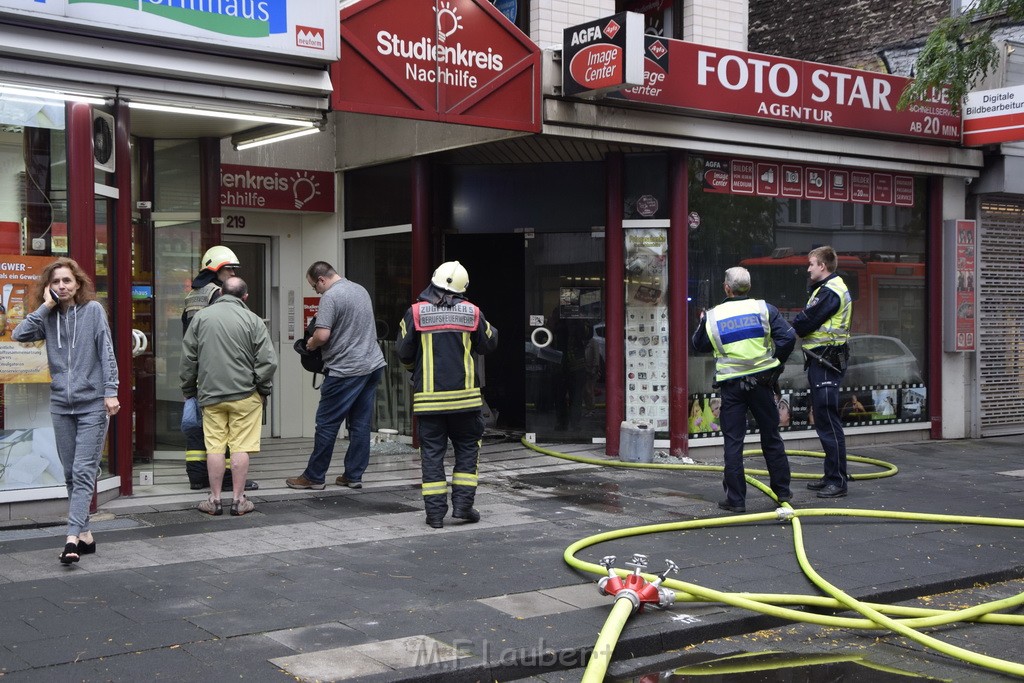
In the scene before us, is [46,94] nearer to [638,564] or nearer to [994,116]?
[638,564]

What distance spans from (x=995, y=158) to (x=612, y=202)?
531cm

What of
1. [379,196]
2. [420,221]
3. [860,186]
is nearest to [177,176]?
[379,196]

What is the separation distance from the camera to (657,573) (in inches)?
251

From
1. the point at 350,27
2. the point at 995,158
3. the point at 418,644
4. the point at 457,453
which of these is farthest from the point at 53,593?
the point at 995,158

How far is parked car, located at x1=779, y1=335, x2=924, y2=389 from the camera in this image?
1289 centimetres

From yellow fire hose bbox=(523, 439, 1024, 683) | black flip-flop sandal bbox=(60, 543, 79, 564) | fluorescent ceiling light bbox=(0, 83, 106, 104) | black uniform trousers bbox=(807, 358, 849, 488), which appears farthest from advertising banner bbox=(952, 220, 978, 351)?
black flip-flop sandal bbox=(60, 543, 79, 564)

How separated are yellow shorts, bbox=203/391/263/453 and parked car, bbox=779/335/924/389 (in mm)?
7463

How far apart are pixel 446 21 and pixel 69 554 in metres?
5.50

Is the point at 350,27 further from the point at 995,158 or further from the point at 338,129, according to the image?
the point at 995,158

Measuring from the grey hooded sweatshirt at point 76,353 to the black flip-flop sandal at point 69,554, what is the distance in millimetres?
781

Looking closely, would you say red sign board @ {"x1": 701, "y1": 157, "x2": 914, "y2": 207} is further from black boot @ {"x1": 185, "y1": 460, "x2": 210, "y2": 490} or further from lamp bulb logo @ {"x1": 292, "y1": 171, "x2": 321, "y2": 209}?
black boot @ {"x1": 185, "y1": 460, "x2": 210, "y2": 490}

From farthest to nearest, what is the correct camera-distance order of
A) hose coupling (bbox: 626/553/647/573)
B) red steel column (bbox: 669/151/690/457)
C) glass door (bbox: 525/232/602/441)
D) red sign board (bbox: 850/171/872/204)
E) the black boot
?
red sign board (bbox: 850/171/872/204) → glass door (bbox: 525/232/602/441) → red steel column (bbox: 669/151/690/457) → the black boot → hose coupling (bbox: 626/553/647/573)

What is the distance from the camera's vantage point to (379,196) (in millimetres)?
12000

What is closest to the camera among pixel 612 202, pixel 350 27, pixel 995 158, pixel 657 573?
pixel 657 573
